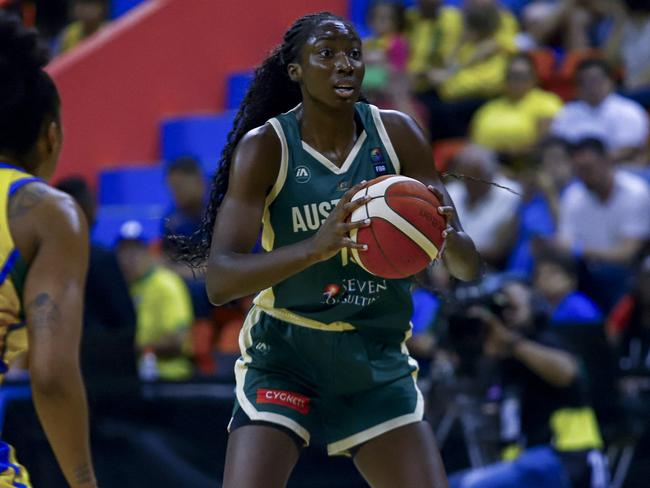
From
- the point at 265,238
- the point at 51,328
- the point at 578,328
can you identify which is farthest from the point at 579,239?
the point at 51,328

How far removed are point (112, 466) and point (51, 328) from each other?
13.7 ft

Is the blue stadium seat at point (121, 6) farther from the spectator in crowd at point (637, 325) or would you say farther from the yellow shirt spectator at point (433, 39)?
the spectator in crowd at point (637, 325)

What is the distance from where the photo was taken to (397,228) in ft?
11.6

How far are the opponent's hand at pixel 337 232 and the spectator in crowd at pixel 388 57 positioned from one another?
6501 mm

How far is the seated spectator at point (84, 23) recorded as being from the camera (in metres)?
12.2

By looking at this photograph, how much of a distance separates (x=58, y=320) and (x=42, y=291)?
0.08 m

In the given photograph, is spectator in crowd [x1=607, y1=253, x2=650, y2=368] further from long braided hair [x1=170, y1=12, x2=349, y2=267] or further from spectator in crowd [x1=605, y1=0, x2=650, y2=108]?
long braided hair [x1=170, y1=12, x2=349, y2=267]

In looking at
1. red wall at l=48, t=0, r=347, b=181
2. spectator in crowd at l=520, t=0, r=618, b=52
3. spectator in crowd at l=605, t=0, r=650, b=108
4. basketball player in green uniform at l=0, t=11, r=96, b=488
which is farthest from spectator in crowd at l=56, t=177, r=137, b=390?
spectator in crowd at l=520, t=0, r=618, b=52

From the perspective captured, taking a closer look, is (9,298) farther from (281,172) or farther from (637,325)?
(637,325)

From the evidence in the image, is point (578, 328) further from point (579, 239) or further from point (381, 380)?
point (381, 380)

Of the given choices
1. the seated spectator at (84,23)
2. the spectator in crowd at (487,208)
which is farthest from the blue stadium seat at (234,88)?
the spectator in crowd at (487,208)

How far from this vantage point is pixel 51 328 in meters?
3.14

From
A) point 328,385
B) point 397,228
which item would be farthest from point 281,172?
point 328,385

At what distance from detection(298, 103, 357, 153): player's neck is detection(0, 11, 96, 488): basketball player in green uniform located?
3.05 ft
